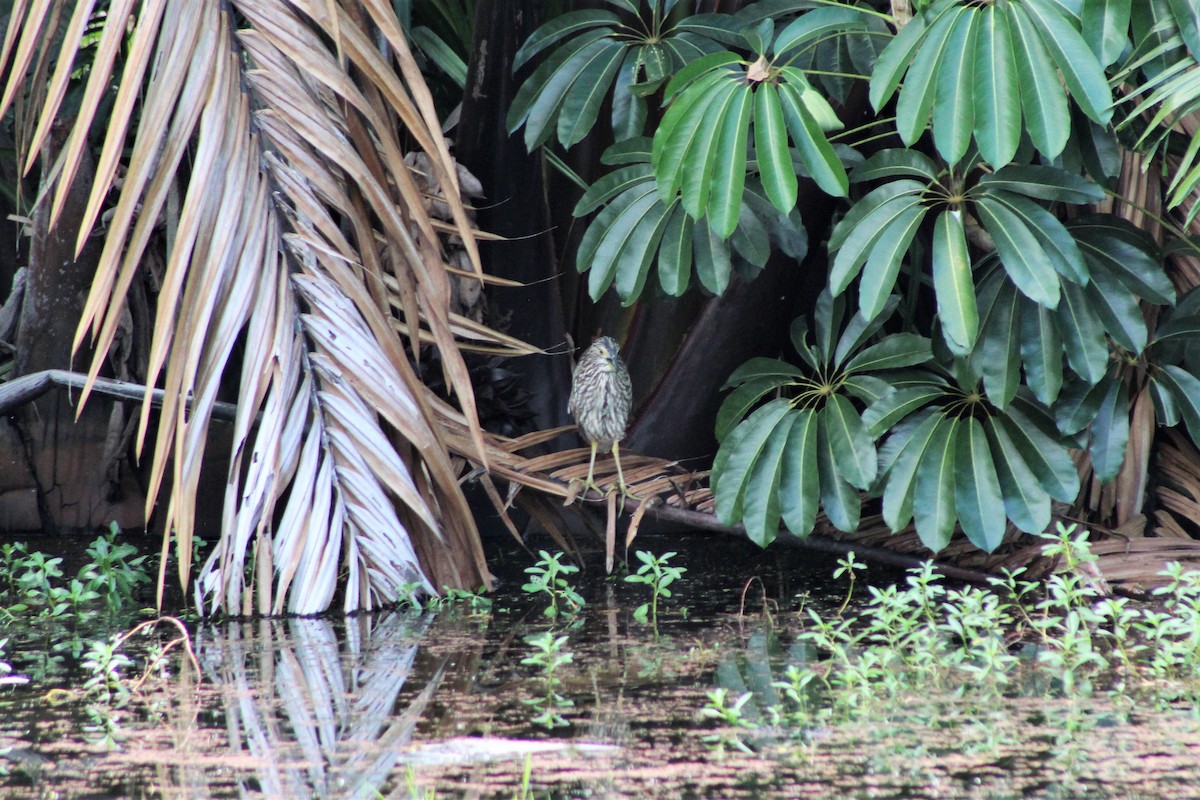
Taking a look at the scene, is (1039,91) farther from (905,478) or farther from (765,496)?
(765,496)

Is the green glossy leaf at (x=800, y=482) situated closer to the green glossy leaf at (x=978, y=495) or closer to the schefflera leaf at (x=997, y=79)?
the green glossy leaf at (x=978, y=495)

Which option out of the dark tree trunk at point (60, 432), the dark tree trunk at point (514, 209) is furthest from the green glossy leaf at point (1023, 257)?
the dark tree trunk at point (60, 432)

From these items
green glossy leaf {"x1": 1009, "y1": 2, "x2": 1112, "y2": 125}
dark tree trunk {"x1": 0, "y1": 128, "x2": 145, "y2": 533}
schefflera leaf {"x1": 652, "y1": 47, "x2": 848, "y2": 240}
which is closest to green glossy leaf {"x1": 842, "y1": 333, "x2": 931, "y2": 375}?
schefflera leaf {"x1": 652, "y1": 47, "x2": 848, "y2": 240}

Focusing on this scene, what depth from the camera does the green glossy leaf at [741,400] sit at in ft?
10.6

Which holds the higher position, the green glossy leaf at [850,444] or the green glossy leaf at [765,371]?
the green glossy leaf at [765,371]

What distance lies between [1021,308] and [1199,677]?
1025mm

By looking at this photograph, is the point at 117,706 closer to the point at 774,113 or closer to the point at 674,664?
the point at 674,664

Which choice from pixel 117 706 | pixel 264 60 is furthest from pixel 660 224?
pixel 117 706

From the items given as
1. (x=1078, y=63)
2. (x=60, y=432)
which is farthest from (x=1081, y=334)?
(x=60, y=432)

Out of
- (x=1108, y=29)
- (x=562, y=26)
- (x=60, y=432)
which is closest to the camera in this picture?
(x=1108, y=29)

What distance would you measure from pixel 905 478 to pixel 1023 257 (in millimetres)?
627

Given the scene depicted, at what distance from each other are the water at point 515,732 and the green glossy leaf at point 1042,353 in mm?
868

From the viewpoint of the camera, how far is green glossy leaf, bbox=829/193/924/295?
105 inches

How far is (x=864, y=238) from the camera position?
2678mm
